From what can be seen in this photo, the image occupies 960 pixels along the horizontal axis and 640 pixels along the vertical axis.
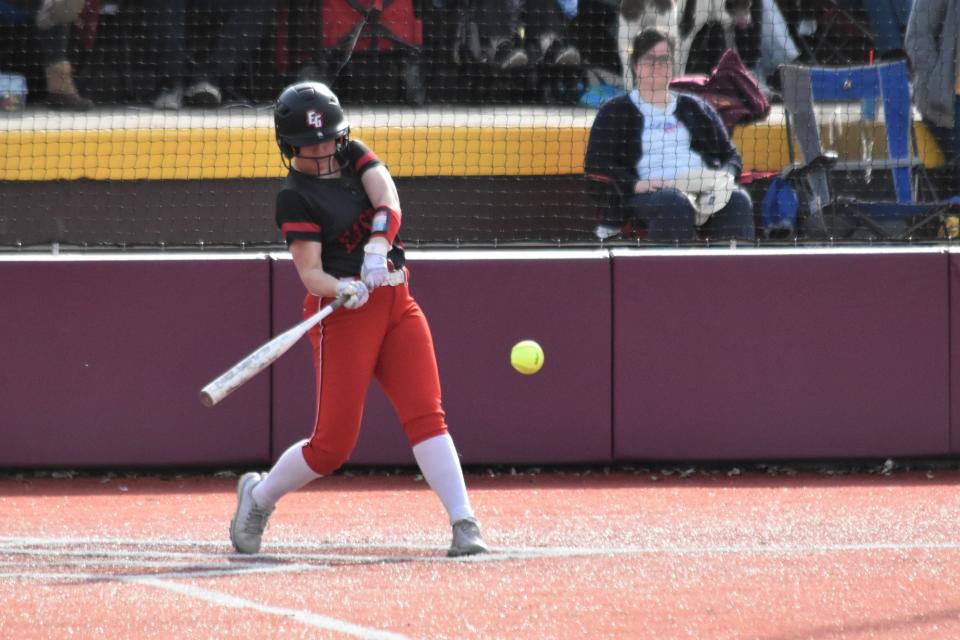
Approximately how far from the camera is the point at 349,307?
5.14m

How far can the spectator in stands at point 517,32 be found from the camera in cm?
966

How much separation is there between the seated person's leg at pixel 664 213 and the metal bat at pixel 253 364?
126 inches

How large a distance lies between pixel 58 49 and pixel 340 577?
18.6ft

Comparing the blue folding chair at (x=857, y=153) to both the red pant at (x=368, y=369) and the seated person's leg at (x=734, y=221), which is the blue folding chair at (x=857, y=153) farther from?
the red pant at (x=368, y=369)

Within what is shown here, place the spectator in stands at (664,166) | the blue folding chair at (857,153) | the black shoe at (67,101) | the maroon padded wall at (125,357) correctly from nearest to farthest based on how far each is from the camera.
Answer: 1. the maroon padded wall at (125,357)
2. the spectator in stands at (664,166)
3. the blue folding chair at (857,153)
4. the black shoe at (67,101)

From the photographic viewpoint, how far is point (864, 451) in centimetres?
759

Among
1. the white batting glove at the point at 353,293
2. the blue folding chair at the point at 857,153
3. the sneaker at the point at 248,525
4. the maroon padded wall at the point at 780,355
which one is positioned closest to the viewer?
the white batting glove at the point at 353,293

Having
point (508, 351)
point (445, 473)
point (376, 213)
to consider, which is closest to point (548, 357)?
point (508, 351)

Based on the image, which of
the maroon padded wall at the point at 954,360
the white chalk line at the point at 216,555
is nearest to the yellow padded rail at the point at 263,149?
the maroon padded wall at the point at 954,360

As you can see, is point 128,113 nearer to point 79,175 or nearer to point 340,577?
point 79,175

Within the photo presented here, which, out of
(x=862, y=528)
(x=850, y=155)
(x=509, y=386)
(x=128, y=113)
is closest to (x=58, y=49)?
(x=128, y=113)

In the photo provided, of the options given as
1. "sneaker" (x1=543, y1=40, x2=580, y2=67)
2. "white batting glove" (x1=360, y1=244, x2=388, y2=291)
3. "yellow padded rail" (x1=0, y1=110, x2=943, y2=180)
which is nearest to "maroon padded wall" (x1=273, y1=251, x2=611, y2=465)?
"yellow padded rail" (x1=0, y1=110, x2=943, y2=180)

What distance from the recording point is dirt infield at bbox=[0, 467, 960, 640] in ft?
14.0

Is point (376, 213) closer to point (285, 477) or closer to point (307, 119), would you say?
point (307, 119)
